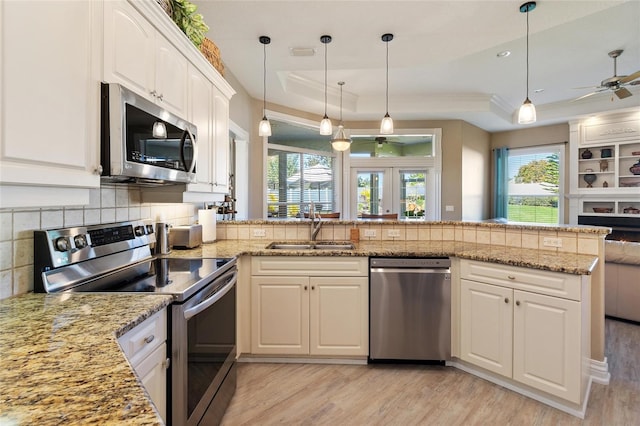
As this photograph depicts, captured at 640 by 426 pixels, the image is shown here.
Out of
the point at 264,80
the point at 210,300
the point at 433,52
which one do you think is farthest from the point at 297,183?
the point at 210,300

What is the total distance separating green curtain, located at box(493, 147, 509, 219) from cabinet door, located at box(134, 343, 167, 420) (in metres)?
6.97

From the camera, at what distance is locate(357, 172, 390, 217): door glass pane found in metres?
6.30

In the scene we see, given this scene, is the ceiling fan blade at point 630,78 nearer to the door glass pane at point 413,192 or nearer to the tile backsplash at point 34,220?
the door glass pane at point 413,192

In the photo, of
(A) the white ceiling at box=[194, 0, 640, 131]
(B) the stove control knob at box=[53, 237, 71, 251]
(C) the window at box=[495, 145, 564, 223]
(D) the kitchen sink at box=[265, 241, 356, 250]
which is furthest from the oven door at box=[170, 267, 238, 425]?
(C) the window at box=[495, 145, 564, 223]

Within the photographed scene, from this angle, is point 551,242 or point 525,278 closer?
point 525,278

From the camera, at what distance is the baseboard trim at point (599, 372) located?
226 cm

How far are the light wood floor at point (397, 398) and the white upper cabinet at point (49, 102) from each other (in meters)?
1.56

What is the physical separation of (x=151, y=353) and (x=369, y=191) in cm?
544

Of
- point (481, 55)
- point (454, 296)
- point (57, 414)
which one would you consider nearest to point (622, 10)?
point (481, 55)

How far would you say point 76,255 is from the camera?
1.51 meters

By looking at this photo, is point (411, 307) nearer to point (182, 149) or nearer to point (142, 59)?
point (182, 149)

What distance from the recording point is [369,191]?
6336 millimetres

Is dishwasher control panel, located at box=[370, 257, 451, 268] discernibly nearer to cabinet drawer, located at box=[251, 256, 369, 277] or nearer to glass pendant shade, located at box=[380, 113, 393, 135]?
cabinet drawer, located at box=[251, 256, 369, 277]

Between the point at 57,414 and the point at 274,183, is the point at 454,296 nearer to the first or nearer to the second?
the point at 57,414
